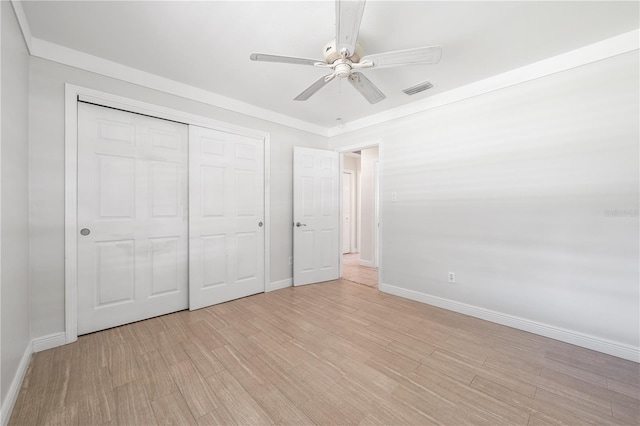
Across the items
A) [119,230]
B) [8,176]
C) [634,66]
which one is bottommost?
[119,230]

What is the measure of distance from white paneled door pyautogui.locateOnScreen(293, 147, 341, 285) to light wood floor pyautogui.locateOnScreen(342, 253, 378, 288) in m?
0.32

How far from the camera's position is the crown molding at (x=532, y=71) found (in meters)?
1.90

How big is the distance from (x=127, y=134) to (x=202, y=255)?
1.39 meters

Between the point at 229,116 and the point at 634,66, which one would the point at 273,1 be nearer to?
the point at 229,116

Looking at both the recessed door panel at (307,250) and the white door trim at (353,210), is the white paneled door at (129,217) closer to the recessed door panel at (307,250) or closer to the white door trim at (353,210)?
the recessed door panel at (307,250)

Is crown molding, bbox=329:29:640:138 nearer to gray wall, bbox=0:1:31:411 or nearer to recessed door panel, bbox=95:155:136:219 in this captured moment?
recessed door panel, bbox=95:155:136:219

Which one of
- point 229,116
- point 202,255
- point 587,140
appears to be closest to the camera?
point 587,140

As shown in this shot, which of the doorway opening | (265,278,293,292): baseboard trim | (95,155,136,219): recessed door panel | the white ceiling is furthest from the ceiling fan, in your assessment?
(265,278,293,292): baseboard trim

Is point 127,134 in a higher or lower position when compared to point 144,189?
higher

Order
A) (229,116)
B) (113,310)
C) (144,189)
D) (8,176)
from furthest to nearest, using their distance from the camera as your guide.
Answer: (229,116)
(144,189)
(113,310)
(8,176)

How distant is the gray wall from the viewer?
1381mm

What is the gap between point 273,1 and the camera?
160cm

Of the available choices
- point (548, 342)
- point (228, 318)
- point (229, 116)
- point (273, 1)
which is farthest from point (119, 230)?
point (548, 342)

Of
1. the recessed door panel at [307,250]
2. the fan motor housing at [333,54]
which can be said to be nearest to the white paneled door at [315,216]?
the recessed door panel at [307,250]
